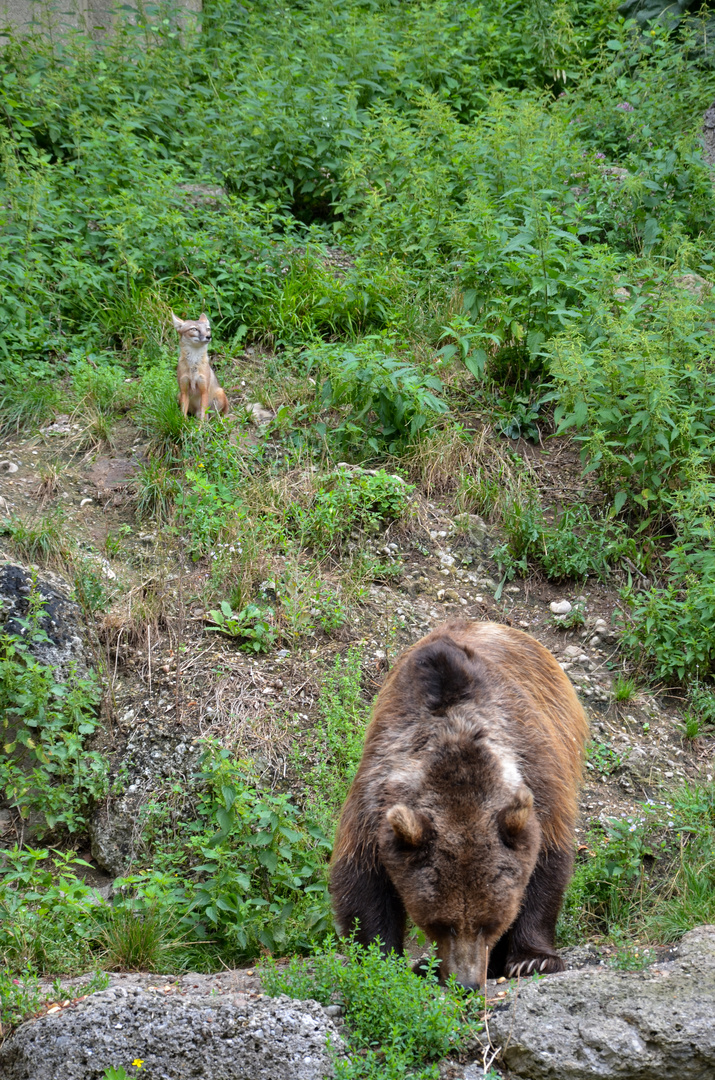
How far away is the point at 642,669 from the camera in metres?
6.14

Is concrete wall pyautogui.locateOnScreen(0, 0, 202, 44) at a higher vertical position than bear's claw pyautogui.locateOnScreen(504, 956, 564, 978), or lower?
higher

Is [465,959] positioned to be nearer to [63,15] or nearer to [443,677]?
[443,677]

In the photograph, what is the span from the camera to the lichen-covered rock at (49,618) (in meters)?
5.75

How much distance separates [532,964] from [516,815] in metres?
0.78

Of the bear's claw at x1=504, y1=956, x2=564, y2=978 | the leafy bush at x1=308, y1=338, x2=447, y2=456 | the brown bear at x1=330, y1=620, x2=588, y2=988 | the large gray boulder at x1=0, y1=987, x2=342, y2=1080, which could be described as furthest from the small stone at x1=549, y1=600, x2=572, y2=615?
the large gray boulder at x1=0, y1=987, x2=342, y2=1080

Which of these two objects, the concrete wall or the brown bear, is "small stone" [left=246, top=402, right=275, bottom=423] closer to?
the brown bear

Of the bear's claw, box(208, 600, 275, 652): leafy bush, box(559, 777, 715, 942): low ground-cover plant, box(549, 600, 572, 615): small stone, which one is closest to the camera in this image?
the bear's claw

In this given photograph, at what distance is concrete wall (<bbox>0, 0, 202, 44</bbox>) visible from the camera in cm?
1059

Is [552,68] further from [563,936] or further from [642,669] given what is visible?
[563,936]

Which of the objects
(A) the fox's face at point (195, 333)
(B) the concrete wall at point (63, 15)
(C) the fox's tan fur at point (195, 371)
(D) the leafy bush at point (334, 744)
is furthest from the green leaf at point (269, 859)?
(B) the concrete wall at point (63, 15)

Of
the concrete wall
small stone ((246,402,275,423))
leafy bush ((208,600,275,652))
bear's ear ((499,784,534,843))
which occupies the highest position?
the concrete wall

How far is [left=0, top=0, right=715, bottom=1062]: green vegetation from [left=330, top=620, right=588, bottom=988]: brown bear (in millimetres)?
324

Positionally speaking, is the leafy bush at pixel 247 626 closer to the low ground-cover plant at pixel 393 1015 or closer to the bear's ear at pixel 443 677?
the bear's ear at pixel 443 677

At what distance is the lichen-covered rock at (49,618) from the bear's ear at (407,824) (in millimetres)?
2916
